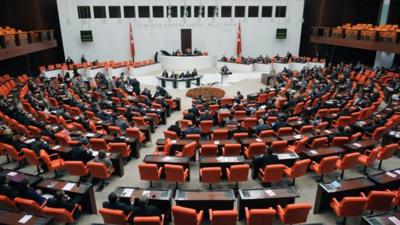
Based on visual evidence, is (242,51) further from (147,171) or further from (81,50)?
(147,171)

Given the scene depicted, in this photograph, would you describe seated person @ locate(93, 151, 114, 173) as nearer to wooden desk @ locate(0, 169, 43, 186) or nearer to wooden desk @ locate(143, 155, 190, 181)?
wooden desk @ locate(143, 155, 190, 181)

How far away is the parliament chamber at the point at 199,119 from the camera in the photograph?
5.78 meters

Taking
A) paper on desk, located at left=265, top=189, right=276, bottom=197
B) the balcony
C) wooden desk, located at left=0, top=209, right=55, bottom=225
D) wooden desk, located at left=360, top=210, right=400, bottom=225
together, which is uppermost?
the balcony

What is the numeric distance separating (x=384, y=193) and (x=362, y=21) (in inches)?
1067

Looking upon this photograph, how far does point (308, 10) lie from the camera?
94.6ft

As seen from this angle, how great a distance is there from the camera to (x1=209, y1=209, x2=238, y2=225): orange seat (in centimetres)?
501

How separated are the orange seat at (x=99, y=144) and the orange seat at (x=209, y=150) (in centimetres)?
297

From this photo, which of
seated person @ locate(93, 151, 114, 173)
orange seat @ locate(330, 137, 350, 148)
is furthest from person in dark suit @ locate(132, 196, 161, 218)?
orange seat @ locate(330, 137, 350, 148)

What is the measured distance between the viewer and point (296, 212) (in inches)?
208

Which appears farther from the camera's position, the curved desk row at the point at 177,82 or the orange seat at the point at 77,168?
the curved desk row at the point at 177,82

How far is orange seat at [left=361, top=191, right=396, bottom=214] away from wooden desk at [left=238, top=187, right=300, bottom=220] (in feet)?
4.35

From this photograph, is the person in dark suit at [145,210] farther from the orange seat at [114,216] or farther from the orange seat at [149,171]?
the orange seat at [149,171]

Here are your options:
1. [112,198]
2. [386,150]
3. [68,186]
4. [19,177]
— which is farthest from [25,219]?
[386,150]

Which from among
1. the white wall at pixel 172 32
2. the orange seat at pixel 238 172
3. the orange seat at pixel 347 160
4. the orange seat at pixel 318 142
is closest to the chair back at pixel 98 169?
the orange seat at pixel 238 172
